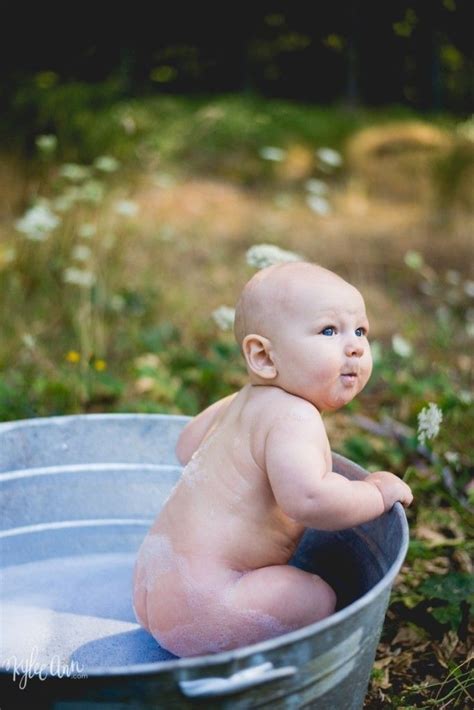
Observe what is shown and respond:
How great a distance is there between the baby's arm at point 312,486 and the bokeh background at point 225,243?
259 mm

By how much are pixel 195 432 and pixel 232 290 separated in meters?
2.43

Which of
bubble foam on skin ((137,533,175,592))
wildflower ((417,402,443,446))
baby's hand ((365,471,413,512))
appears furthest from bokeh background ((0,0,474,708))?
bubble foam on skin ((137,533,175,592))

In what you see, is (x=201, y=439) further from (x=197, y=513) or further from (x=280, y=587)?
(x=280, y=587)

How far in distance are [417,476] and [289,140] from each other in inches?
232

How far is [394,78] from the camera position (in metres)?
10.0

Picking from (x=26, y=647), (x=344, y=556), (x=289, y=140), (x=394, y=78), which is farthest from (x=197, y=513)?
(x=394, y=78)

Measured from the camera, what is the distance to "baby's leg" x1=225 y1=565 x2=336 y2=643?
1.36m

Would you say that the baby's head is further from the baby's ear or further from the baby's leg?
the baby's leg

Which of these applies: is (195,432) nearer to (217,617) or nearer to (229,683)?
(217,617)

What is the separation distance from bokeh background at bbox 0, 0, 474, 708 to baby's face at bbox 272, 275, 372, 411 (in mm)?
239

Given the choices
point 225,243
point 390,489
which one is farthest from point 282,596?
point 225,243

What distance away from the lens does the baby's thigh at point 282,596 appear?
1.36m

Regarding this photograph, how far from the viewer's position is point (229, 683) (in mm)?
993

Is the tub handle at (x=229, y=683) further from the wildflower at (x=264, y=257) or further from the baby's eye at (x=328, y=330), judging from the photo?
the wildflower at (x=264, y=257)
